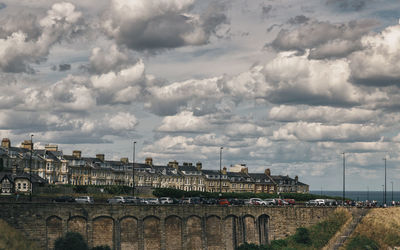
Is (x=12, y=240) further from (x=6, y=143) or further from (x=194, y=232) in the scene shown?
(x=6, y=143)

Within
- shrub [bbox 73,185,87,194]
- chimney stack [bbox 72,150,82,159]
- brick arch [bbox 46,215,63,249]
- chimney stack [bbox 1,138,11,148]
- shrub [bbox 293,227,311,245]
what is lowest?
shrub [bbox 293,227,311,245]

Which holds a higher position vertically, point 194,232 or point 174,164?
point 174,164

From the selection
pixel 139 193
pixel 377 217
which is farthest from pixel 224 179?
pixel 377 217

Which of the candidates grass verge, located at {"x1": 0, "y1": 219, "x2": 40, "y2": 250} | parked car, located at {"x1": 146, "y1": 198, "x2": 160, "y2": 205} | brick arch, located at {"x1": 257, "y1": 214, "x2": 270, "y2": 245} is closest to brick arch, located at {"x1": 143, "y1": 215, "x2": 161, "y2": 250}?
parked car, located at {"x1": 146, "y1": 198, "x2": 160, "y2": 205}

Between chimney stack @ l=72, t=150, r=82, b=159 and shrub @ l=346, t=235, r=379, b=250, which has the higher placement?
chimney stack @ l=72, t=150, r=82, b=159

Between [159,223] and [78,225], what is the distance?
13607 millimetres

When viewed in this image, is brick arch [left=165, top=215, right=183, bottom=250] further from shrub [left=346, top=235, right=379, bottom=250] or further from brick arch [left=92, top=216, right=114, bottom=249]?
shrub [left=346, top=235, right=379, bottom=250]

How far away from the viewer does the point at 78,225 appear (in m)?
75.2

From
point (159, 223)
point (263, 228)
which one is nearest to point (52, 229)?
point (159, 223)

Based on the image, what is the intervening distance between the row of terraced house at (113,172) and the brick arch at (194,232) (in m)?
45.2

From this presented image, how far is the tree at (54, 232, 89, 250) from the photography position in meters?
70.3

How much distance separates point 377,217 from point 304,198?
1659 inches

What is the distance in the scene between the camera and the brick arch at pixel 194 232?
286 ft

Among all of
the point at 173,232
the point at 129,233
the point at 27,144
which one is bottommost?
the point at 173,232
